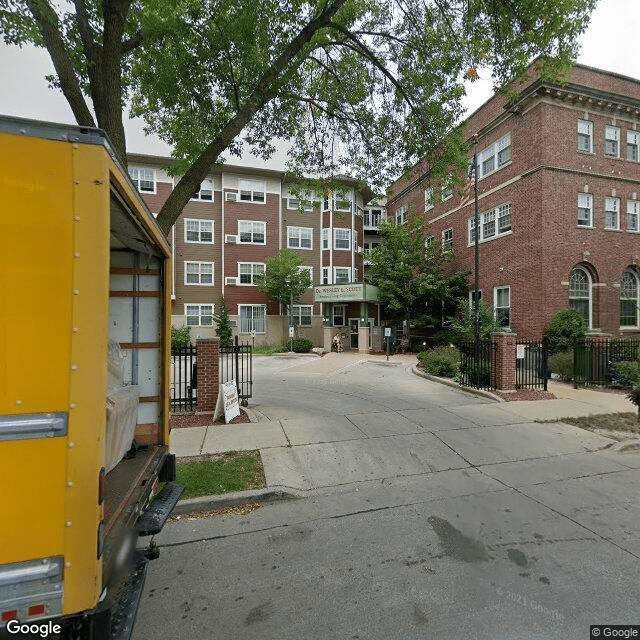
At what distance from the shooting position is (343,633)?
93.1 inches

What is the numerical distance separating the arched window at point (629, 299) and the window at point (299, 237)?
19628 millimetres

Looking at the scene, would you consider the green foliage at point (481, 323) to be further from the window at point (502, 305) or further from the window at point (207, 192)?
the window at point (207, 192)

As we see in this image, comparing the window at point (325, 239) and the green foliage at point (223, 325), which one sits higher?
the window at point (325, 239)

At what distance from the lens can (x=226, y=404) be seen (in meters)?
7.17

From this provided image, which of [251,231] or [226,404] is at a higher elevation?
[251,231]

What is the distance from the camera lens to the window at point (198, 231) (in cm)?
2538

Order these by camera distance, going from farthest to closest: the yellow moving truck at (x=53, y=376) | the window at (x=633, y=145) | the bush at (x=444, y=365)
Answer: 1. the window at (x=633, y=145)
2. the bush at (x=444, y=365)
3. the yellow moving truck at (x=53, y=376)

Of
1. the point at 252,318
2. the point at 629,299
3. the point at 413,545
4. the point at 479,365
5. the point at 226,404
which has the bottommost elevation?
the point at 413,545

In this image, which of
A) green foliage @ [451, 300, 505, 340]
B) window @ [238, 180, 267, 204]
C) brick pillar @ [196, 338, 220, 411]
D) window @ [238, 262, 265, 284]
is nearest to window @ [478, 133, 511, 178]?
green foliage @ [451, 300, 505, 340]

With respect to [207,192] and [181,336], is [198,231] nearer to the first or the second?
[207,192]

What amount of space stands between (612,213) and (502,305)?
21.7 feet

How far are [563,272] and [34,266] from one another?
1901 centimetres

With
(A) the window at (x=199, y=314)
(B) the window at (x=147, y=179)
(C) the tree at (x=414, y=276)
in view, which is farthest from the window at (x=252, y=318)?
(B) the window at (x=147, y=179)

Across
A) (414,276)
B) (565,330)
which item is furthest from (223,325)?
(565,330)
